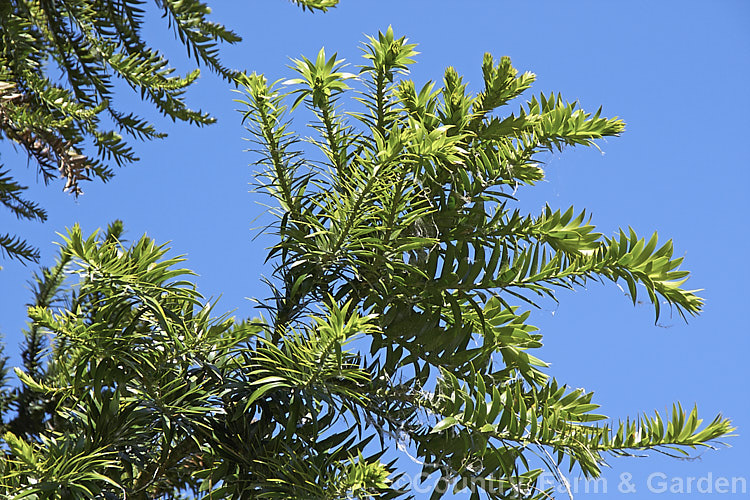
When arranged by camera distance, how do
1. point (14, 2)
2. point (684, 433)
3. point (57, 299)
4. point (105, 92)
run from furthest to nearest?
point (57, 299), point (105, 92), point (14, 2), point (684, 433)

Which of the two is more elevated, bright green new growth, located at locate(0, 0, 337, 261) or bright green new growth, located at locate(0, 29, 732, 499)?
bright green new growth, located at locate(0, 0, 337, 261)

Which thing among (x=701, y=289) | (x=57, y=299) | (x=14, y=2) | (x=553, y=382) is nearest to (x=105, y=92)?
(x=14, y=2)

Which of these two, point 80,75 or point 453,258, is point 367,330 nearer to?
point 453,258

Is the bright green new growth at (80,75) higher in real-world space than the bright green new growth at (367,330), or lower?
higher

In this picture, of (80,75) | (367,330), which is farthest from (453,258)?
(80,75)

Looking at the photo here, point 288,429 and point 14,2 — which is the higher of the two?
point 14,2

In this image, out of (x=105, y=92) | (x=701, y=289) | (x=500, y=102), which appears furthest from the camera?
(x=105, y=92)

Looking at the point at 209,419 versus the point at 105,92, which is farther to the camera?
the point at 105,92

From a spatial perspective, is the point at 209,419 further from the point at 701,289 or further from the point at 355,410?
the point at 701,289

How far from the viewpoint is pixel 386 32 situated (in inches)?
44.7

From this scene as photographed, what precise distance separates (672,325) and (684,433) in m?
0.20

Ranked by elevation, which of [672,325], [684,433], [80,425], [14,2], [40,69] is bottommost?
[80,425]

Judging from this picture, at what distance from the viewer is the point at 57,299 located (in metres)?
2.13

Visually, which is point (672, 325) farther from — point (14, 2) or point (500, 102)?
point (14, 2)
